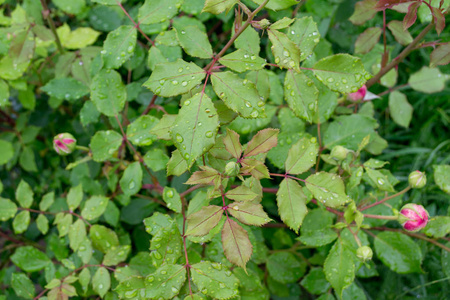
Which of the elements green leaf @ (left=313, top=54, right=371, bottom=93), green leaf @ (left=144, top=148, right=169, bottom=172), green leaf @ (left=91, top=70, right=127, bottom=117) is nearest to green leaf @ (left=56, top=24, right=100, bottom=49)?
green leaf @ (left=91, top=70, right=127, bottom=117)

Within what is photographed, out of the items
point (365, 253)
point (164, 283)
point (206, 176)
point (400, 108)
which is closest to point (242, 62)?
point (206, 176)

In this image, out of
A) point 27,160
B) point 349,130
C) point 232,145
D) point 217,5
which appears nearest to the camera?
point 217,5

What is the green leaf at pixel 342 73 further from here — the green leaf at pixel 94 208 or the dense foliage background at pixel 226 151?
the green leaf at pixel 94 208

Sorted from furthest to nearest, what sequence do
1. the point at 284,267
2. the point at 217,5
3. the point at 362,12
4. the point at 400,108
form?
the point at 400,108, the point at 284,267, the point at 362,12, the point at 217,5

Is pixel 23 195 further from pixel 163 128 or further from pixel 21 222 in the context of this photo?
pixel 163 128

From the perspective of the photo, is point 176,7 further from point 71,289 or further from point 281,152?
point 71,289

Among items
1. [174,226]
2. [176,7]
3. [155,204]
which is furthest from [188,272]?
[176,7]
